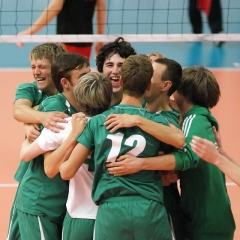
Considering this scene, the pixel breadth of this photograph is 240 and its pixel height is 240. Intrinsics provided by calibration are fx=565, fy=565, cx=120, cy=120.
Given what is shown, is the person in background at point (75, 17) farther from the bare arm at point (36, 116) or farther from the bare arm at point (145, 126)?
the bare arm at point (145, 126)

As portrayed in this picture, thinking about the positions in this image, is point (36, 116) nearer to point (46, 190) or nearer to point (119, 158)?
point (46, 190)

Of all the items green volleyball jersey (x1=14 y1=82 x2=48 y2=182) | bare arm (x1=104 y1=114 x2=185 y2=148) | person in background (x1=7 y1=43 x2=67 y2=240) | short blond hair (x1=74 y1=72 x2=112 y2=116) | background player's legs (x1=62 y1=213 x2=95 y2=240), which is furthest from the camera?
green volleyball jersey (x1=14 y1=82 x2=48 y2=182)

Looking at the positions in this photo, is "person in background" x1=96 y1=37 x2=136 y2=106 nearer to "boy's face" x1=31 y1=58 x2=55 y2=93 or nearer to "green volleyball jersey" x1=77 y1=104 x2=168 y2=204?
"boy's face" x1=31 y1=58 x2=55 y2=93

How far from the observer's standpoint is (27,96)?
376 centimetres

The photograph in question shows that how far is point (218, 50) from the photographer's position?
36.2 feet

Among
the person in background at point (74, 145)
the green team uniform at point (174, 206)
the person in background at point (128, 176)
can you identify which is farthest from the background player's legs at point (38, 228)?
the green team uniform at point (174, 206)

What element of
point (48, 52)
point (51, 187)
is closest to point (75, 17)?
point (48, 52)

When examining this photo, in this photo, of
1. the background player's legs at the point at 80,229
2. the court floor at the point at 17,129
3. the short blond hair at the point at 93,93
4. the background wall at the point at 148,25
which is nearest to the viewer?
the short blond hair at the point at 93,93

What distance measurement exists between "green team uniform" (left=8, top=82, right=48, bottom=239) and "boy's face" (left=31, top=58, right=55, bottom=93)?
2.1 inches

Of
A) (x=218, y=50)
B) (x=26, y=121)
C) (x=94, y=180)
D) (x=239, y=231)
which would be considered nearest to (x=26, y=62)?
(x=218, y=50)

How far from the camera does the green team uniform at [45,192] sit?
3371mm

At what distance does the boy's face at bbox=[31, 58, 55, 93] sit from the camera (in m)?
3.74

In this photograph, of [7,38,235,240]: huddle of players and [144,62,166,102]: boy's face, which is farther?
[144,62,166,102]: boy's face

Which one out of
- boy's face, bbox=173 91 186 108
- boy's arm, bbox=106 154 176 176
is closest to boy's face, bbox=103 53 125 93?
boy's face, bbox=173 91 186 108
